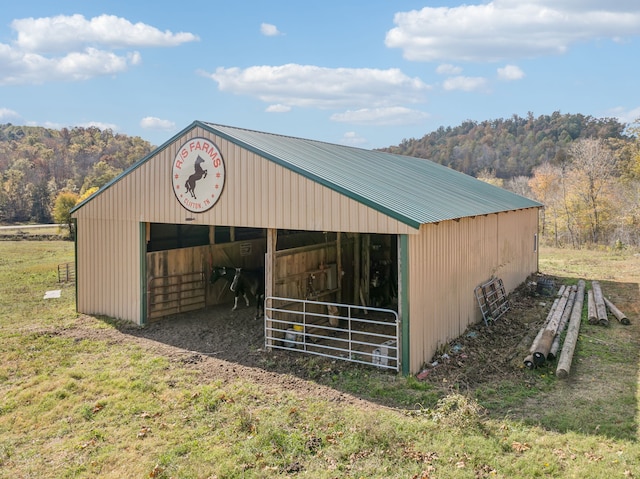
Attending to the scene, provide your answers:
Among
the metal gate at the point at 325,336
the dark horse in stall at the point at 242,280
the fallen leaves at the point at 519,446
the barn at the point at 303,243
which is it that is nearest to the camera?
the fallen leaves at the point at 519,446

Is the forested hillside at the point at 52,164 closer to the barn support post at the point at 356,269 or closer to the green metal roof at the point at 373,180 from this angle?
the green metal roof at the point at 373,180

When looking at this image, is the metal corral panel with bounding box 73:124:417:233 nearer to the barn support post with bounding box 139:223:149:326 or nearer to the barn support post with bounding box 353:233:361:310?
the barn support post with bounding box 139:223:149:326

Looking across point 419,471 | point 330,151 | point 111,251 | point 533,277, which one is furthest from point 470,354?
point 533,277

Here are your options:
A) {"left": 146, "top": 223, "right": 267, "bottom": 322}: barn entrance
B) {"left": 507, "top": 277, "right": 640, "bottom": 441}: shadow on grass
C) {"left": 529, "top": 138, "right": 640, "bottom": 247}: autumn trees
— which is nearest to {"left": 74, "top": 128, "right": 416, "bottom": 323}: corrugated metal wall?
{"left": 146, "top": 223, "right": 267, "bottom": 322}: barn entrance

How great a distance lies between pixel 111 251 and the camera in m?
13.2

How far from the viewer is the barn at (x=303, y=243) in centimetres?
922

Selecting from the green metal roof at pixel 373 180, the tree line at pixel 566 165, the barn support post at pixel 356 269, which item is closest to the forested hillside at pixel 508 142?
the tree line at pixel 566 165

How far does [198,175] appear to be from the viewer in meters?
11.4

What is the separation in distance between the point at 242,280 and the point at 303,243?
97.7 inches

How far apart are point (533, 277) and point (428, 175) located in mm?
6114

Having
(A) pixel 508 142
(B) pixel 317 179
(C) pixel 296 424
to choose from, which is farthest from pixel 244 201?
(A) pixel 508 142

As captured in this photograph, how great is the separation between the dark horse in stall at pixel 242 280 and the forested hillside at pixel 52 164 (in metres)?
46.1

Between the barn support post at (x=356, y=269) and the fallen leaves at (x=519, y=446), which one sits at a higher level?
the barn support post at (x=356, y=269)

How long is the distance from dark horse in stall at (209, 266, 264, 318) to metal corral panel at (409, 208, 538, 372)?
16.3 ft
